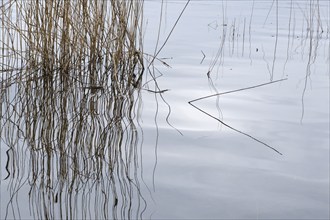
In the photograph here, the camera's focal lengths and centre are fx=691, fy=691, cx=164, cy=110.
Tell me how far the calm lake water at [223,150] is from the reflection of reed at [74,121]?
0.04 feet

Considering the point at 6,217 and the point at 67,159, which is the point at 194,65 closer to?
the point at 67,159

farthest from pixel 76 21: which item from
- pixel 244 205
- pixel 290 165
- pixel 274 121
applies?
pixel 244 205

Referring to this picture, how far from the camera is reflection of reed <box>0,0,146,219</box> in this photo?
191cm

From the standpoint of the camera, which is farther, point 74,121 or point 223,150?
point 74,121

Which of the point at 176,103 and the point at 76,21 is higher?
the point at 76,21

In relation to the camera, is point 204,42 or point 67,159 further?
point 204,42

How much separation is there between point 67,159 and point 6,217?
449 millimetres

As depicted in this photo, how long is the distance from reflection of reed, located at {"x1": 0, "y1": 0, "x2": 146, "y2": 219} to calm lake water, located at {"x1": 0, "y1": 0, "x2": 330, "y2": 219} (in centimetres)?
1

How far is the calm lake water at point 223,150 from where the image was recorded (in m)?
1.90

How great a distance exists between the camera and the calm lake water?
1.90m

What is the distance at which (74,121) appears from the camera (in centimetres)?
265

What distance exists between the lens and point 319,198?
6.62 ft

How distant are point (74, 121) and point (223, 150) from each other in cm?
59

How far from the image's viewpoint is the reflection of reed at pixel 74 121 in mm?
1910
